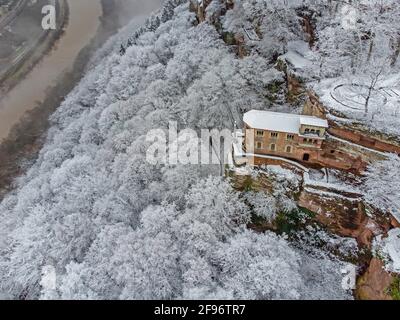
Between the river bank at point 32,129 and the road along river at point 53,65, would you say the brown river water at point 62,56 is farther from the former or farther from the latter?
the river bank at point 32,129

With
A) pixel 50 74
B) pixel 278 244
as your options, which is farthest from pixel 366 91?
pixel 50 74

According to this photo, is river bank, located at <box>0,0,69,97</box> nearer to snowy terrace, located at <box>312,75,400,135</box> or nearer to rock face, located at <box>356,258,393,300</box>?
snowy terrace, located at <box>312,75,400,135</box>

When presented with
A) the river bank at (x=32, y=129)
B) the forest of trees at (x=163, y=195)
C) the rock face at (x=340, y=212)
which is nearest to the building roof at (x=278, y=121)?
the forest of trees at (x=163, y=195)

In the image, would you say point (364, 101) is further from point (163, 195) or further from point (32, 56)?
point (32, 56)

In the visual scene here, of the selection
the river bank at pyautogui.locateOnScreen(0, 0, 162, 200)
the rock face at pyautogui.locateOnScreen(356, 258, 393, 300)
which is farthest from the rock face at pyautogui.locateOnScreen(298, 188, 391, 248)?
the river bank at pyautogui.locateOnScreen(0, 0, 162, 200)

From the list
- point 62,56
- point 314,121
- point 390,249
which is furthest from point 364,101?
point 62,56

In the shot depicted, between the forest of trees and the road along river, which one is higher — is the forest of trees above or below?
above

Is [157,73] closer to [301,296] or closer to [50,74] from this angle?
[50,74]
